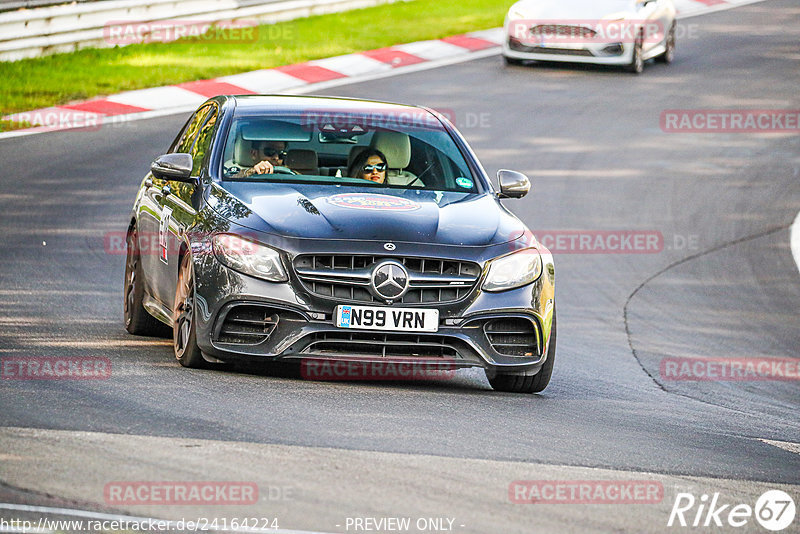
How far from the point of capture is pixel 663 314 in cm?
1222

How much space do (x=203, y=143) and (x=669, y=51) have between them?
1619 cm

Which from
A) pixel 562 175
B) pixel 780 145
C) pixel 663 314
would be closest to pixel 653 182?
pixel 562 175

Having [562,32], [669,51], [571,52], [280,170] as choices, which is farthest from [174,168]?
[669,51]

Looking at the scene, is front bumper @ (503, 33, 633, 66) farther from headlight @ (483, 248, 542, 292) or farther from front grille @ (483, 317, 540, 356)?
front grille @ (483, 317, 540, 356)

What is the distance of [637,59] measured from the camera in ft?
73.8

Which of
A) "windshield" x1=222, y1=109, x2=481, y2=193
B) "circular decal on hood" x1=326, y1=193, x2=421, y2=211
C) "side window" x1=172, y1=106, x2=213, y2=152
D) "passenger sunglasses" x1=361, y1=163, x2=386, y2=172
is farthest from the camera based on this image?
"side window" x1=172, y1=106, x2=213, y2=152

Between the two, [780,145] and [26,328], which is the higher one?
[26,328]

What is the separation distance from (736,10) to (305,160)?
22069mm

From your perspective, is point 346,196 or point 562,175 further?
point 562,175

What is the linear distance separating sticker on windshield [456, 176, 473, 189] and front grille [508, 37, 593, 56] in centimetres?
1337

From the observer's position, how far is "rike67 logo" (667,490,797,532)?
545 centimetres

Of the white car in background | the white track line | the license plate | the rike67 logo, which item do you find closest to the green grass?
the white car in background

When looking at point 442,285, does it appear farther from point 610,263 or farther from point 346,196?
point 610,263

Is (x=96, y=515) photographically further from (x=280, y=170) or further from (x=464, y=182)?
(x=464, y=182)
